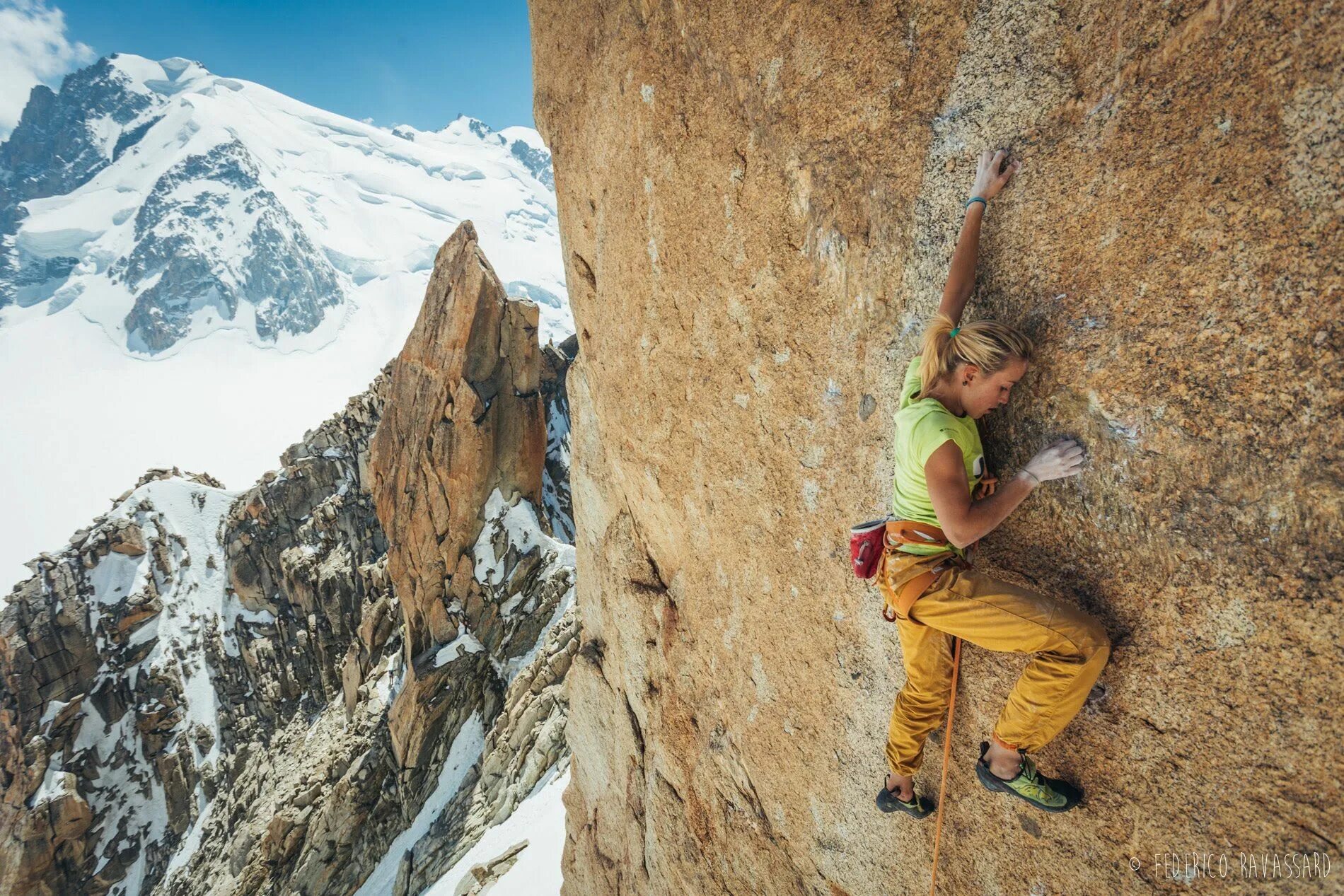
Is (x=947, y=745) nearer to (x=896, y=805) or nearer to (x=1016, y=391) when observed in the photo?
(x=896, y=805)

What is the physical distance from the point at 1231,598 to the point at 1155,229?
1386mm

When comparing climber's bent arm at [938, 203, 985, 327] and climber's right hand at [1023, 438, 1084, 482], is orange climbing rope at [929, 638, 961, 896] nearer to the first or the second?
climber's right hand at [1023, 438, 1084, 482]

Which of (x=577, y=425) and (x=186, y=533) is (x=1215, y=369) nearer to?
(x=577, y=425)

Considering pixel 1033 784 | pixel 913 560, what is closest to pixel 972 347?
pixel 913 560

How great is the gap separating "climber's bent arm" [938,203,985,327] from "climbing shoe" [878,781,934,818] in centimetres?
254

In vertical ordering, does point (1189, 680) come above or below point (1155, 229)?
below

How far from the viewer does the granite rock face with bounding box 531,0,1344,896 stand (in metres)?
2.01

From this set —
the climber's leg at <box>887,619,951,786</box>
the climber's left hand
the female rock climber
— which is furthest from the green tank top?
the climber's left hand

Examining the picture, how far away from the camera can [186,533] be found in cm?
4388

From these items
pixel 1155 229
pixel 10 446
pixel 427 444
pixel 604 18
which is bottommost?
pixel 10 446

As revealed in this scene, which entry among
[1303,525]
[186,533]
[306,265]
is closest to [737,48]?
[1303,525]

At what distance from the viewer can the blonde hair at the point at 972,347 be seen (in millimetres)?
2383

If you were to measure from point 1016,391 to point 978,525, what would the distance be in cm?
71

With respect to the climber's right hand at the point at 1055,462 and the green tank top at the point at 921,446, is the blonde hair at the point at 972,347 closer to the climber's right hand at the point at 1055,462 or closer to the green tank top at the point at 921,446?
the green tank top at the point at 921,446
